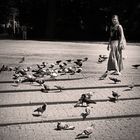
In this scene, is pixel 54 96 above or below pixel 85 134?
below

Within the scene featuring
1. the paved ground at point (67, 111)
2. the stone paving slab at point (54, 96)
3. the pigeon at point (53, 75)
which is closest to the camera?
the paved ground at point (67, 111)

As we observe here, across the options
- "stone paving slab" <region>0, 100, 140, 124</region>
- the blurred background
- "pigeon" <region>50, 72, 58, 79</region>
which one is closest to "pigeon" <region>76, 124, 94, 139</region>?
"stone paving slab" <region>0, 100, 140, 124</region>

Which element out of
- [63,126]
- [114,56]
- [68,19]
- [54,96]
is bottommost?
[54,96]

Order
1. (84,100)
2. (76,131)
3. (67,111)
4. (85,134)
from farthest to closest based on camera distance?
(84,100), (67,111), (76,131), (85,134)

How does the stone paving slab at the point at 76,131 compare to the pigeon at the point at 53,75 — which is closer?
the stone paving slab at the point at 76,131

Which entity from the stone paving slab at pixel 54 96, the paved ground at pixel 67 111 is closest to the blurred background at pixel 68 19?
the paved ground at pixel 67 111

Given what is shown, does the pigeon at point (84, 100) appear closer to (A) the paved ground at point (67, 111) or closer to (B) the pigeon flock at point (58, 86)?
(B) the pigeon flock at point (58, 86)

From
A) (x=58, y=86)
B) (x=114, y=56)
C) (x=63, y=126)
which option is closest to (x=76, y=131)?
(x=63, y=126)

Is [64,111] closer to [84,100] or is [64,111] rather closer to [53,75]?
[84,100]

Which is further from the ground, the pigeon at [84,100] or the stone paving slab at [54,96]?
the pigeon at [84,100]

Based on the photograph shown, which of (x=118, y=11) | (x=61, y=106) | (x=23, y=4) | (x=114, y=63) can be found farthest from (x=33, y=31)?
(x=61, y=106)

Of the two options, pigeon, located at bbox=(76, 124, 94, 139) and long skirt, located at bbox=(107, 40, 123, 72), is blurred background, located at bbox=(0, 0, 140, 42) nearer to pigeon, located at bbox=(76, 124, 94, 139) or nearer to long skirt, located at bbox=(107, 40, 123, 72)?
long skirt, located at bbox=(107, 40, 123, 72)

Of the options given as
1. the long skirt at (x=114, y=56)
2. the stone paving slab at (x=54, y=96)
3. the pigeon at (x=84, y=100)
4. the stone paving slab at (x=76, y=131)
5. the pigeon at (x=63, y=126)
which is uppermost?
the long skirt at (x=114, y=56)

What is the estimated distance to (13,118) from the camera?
7.45 metres
